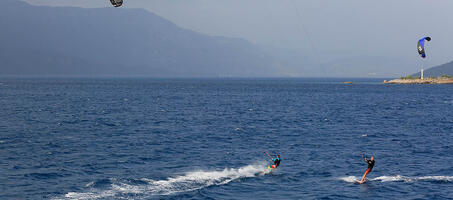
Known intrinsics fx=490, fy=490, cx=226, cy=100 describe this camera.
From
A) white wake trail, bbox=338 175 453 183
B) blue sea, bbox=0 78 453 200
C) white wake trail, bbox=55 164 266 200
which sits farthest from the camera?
white wake trail, bbox=338 175 453 183

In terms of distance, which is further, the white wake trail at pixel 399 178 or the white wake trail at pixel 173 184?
the white wake trail at pixel 399 178

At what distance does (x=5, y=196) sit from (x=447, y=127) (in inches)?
2585

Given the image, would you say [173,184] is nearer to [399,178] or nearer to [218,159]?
[218,159]

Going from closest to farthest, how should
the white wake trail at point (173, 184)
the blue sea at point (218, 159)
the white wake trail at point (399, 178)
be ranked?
the white wake trail at point (173, 184) → the blue sea at point (218, 159) → the white wake trail at point (399, 178)

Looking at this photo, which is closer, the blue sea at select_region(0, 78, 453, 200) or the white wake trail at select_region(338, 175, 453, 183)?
the blue sea at select_region(0, 78, 453, 200)

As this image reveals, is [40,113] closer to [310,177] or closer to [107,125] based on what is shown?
[107,125]

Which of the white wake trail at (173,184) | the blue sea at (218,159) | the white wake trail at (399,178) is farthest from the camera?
the white wake trail at (399,178)

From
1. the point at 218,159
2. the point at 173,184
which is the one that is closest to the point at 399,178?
the point at 218,159

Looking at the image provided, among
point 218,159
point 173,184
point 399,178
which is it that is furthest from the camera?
point 218,159

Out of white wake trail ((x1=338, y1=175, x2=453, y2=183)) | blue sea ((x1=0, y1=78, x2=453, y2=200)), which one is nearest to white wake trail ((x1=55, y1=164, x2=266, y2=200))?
blue sea ((x1=0, y1=78, x2=453, y2=200))

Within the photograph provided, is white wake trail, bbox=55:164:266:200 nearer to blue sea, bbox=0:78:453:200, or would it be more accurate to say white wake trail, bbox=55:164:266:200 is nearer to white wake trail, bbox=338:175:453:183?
blue sea, bbox=0:78:453:200

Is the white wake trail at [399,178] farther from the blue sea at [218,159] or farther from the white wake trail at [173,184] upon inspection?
the white wake trail at [173,184]

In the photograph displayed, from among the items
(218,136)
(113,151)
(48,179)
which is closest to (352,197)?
(48,179)

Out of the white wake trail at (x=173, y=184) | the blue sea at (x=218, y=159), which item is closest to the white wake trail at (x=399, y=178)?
the blue sea at (x=218, y=159)
